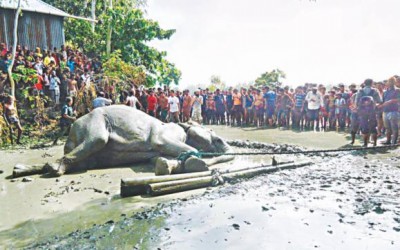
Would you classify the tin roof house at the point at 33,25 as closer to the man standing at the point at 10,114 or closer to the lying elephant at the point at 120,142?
→ the man standing at the point at 10,114

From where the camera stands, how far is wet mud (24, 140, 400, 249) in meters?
3.85

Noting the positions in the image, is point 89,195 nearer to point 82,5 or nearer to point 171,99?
point 171,99

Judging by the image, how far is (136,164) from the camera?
7934mm

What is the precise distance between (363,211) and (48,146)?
31.3 ft

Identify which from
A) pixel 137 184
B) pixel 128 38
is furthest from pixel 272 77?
pixel 137 184

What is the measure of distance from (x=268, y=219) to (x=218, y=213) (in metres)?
0.67

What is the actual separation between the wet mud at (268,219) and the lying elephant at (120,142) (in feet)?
6.60

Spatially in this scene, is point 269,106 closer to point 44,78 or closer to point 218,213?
point 44,78

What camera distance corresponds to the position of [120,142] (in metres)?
7.51

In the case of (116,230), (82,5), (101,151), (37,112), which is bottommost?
(116,230)

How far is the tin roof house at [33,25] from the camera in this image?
61.5ft

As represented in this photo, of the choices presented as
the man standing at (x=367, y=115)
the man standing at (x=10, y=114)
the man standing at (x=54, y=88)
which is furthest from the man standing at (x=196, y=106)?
the man standing at (x=367, y=115)

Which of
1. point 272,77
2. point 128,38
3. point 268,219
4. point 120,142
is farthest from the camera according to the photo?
point 272,77

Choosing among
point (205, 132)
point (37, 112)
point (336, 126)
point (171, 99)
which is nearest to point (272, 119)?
point (336, 126)
